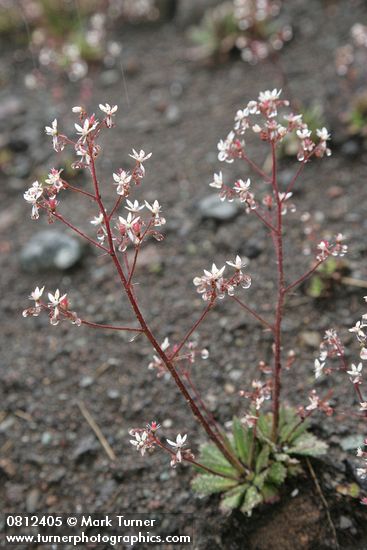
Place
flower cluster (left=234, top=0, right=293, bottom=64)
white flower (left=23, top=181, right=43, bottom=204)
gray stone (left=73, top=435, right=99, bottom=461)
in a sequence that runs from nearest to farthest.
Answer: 1. white flower (left=23, top=181, right=43, bottom=204)
2. gray stone (left=73, top=435, right=99, bottom=461)
3. flower cluster (left=234, top=0, right=293, bottom=64)

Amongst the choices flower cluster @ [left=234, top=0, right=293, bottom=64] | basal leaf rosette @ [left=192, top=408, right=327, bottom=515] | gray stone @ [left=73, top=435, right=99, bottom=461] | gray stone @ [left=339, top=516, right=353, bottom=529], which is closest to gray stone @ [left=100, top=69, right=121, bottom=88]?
flower cluster @ [left=234, top=0, right=293, bottom=64]

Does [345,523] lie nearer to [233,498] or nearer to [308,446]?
[308,446]

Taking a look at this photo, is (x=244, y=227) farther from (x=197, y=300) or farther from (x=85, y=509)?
(x=85, y=509)

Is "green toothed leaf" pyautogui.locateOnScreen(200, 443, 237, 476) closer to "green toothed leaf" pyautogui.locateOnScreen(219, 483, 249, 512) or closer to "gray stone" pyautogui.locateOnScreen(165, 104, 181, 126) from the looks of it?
"green toothed leaf" pyautogui.locateOnScreen(219, 483, 249, 512)

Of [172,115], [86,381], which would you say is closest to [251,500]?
[86,381]

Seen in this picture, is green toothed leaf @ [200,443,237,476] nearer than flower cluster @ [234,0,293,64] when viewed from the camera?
Yes

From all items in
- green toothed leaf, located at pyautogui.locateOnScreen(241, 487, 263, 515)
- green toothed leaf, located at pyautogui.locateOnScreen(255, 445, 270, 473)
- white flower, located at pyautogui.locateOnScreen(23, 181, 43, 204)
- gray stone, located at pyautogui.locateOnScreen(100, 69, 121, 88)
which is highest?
gray stone, located at pyautogui.locateOnScreen(100, 69, 121, 88)

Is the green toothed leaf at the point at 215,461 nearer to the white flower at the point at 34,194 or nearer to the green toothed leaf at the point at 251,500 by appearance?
the green toothed leaf at the point at 251,500
